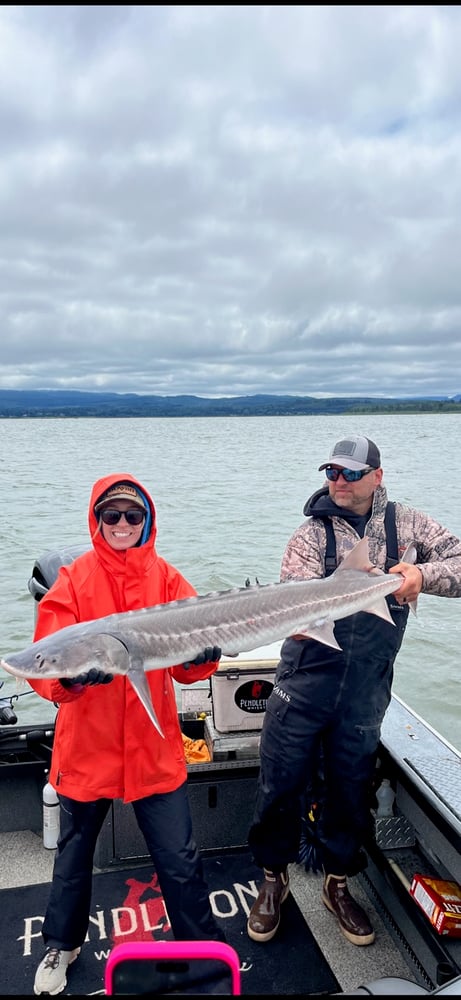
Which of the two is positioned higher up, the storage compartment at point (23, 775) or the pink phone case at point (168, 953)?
the pink phone case at point (168, 953)

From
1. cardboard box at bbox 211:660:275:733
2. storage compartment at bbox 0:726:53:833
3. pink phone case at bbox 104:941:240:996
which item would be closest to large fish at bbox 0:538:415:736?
pink phone case at bbox 104:941:240:996

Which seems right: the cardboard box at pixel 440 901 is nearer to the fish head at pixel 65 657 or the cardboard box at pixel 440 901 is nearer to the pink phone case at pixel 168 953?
the pink phone case at pixel 168 953

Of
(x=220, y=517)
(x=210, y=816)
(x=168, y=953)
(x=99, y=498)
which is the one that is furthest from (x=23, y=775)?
(x=220, y=517)

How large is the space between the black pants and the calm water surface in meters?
1.23

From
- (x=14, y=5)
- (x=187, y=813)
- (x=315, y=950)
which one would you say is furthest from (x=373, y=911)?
(x=14, y=5)

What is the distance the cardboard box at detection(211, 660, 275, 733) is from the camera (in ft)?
14.0

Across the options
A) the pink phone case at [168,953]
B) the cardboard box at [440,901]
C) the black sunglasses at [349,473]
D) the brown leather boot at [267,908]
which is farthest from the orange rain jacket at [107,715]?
the cardboard box at [440,901]

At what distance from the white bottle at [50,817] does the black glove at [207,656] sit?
5.46 ft

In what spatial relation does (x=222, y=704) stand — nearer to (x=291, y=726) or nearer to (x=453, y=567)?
(x=291, y=726)

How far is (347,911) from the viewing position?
3.77m

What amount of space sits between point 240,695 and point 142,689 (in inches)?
60.4

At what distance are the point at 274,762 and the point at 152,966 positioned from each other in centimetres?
137

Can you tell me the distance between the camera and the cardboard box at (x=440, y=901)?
3.22 meters

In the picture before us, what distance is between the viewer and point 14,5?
215cm
